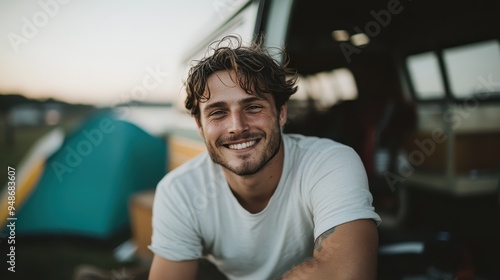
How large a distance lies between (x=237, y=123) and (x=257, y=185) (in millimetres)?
259

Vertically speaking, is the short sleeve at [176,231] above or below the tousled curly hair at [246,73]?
below

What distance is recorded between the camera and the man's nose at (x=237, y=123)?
1.49m

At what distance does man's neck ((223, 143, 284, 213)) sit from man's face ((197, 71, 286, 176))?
0.18ft

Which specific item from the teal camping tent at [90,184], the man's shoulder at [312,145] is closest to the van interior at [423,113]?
the man's shoulder at [312,145]

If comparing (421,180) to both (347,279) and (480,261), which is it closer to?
(480,261)

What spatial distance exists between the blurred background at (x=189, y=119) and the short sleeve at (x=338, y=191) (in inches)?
22.8

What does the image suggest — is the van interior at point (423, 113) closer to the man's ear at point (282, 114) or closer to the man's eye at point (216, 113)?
the man's ear at point (282, 114)

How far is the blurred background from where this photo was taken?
7.49ft

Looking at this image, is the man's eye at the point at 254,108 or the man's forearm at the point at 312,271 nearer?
the man's forearm at the point at 312,271

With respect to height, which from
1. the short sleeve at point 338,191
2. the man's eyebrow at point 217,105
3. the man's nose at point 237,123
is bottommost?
the short sleeve at point 338,191

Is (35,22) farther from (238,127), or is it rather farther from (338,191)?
(338,191)

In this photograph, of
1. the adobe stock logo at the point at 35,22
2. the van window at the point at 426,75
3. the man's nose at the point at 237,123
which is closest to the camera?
the man's nose at the point at 237,123

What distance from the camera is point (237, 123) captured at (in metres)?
1.50

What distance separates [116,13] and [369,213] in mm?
1859
